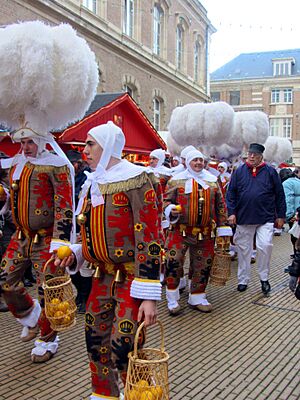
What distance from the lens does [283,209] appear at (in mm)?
6414

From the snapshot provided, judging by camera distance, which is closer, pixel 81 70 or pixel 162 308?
pixel 81 70

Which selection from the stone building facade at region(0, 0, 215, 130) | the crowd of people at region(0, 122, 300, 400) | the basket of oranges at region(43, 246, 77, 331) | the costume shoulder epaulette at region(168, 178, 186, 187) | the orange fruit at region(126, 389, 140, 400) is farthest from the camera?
the stone building facade at region(0, 0, 215, 130)

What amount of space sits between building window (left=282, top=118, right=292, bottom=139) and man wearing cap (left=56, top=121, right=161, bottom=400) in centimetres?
4609

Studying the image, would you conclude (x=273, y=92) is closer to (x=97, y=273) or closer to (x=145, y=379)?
(x=97, y=273)

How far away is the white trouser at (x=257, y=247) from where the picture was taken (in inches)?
252

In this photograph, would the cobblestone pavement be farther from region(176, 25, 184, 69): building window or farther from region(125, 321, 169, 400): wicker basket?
region(176, 25, 184, 69): building window

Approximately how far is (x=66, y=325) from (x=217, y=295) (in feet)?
11.1

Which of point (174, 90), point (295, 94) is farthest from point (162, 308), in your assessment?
point (295, 94)

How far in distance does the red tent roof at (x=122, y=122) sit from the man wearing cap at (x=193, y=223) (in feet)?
9.83

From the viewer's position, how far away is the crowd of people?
2828 mm

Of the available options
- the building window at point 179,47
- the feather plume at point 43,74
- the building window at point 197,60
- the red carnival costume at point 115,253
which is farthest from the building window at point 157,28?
the red carnival costume at point 115,253

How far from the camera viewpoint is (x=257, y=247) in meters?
6.48

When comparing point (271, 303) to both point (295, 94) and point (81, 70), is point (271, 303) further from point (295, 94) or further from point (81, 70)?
point (295, 94)

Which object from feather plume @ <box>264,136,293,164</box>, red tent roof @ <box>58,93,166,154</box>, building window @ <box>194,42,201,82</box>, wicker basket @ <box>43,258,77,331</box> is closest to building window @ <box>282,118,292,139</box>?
building window @ <box>194,42,201,82</box>
